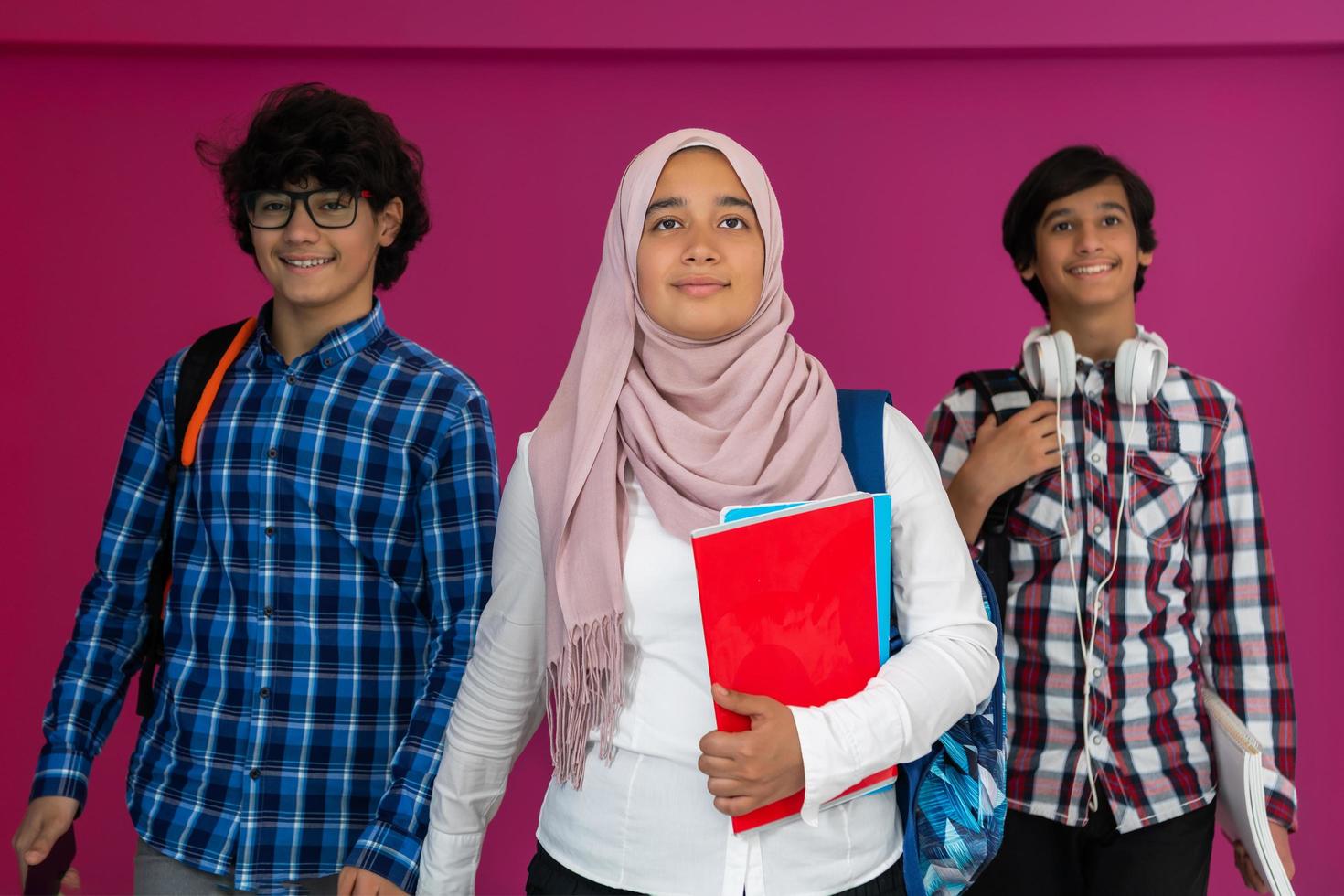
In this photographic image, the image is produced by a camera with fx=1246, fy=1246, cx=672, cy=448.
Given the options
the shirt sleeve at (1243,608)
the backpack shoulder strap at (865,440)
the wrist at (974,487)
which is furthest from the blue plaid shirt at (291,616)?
the shirt sleeve at (1243,608)

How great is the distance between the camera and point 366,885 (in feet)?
5.82

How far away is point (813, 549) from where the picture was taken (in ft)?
4.98

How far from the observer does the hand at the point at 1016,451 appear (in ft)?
7.51

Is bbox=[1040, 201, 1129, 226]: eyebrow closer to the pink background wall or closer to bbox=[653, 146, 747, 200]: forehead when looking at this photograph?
the pink background wall

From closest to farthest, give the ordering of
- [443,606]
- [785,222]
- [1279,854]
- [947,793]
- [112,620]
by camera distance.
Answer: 1. [947,793]
2. [443,606]
3. [112,620]
4. [1279,854]
5. [785,222]

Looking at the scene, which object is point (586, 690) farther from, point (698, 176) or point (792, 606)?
point (698, 176)

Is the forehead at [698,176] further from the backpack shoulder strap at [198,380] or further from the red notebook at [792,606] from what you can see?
the backpack shoulder strap at [198,380]

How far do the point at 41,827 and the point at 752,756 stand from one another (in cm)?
127

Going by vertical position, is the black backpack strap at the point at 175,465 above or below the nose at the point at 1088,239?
below

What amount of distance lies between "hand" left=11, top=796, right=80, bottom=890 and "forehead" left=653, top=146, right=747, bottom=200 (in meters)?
1.37

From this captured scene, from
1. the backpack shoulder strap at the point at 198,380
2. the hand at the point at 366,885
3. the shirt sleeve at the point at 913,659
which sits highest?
the backpack shoulder strap at the point at 198,380

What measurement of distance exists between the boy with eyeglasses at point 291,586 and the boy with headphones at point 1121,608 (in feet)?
3.28

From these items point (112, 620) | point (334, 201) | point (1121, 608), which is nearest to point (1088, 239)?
point (1121, 608)

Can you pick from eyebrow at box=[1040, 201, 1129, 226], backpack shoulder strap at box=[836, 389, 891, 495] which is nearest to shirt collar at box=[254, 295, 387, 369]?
backpack shoulder strap at box=[836, 389, 891, 495]
